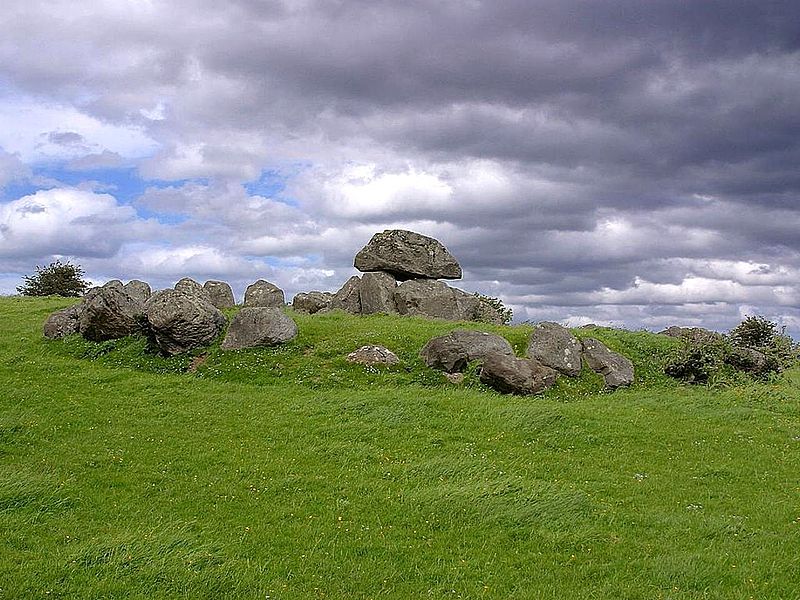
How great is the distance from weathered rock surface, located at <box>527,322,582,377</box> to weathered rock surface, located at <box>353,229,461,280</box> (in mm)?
14400

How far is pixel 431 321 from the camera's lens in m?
41.5

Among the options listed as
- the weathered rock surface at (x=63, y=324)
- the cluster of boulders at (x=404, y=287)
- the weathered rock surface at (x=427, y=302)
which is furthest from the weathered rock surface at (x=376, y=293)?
the weathered rock surface at (x=63, y=324)

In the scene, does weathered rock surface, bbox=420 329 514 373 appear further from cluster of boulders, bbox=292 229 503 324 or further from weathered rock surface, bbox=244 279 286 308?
weathered rock surface, bbox=244 279 286 308

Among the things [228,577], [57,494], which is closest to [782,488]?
[228,577]

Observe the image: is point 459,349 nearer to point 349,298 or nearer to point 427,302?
point 427,302

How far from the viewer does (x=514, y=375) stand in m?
30.6

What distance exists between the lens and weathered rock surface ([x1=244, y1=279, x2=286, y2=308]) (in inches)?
2024

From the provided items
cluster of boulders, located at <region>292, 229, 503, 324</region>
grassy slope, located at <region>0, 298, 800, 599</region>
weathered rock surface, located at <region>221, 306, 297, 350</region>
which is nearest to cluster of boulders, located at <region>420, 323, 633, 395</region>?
grassy slope, located at <region>0, 298, 800, 599</region>

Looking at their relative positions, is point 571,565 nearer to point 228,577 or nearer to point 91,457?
point 228,577

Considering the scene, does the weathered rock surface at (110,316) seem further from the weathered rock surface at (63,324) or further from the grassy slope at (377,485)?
the grassy slope at (377,485)

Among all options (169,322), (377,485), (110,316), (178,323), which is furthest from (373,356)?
(377,485)

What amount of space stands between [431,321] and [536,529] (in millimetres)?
24700

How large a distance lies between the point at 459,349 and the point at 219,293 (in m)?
24.1

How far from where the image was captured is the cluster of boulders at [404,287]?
45875 millimetres
